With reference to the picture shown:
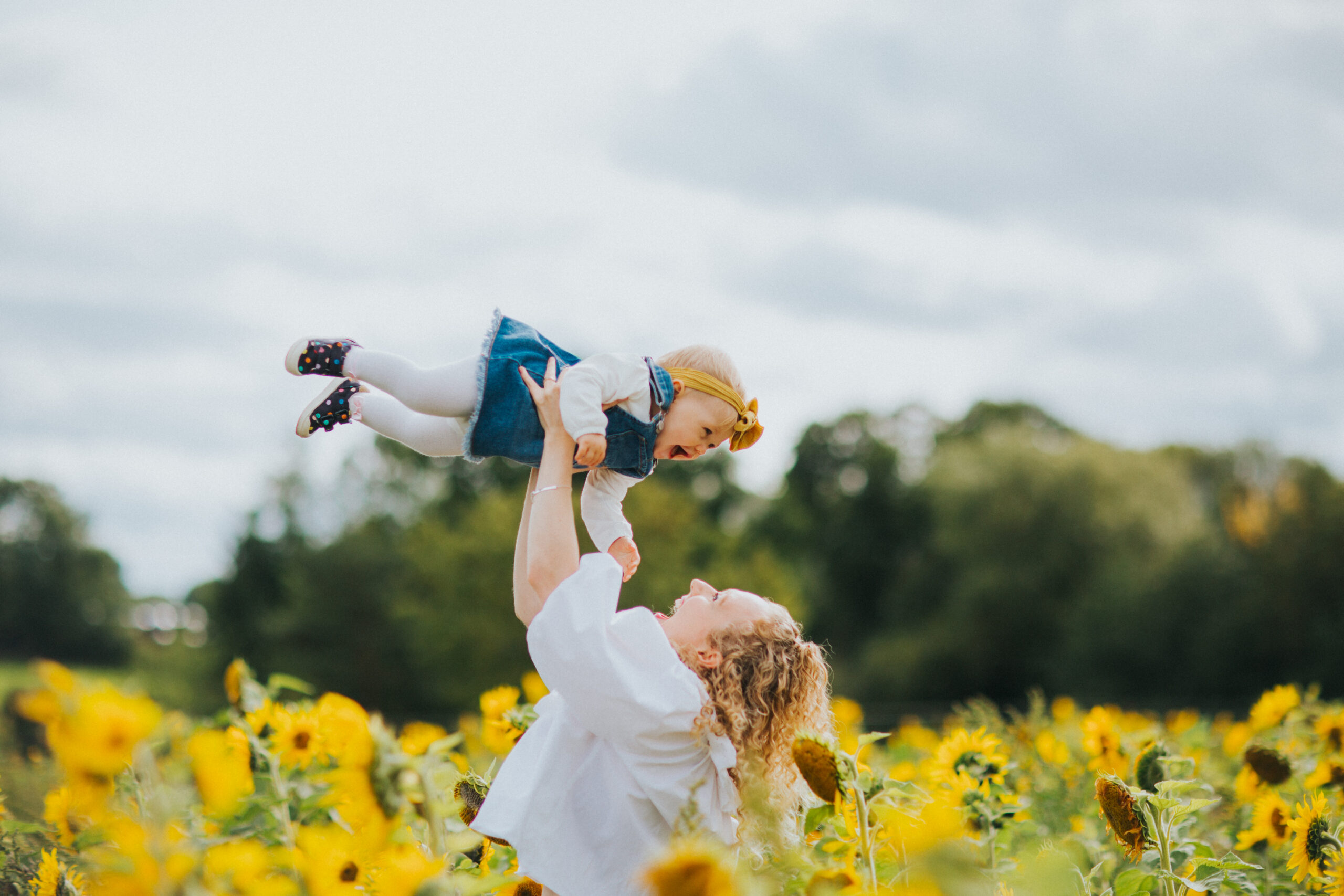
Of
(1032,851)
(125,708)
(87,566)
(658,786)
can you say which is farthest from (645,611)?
(87,566)

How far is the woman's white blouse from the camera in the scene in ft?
6.95

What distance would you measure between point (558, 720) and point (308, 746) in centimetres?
101

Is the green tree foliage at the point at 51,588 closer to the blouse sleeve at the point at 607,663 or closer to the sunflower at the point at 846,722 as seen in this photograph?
the sunflower at the point at 846,722

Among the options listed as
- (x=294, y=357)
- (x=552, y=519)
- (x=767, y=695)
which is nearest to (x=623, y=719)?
(x=767, y=695)

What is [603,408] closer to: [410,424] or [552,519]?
[552,519]

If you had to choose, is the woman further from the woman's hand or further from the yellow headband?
the yellow headband

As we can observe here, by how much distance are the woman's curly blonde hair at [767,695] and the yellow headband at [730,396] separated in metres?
0.64

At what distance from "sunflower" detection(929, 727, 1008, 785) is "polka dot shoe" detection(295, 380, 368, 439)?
81.5 inches

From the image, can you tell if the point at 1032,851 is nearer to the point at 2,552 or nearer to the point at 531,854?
the point at 531,854

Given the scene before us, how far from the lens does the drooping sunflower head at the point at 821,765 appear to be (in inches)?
75.0

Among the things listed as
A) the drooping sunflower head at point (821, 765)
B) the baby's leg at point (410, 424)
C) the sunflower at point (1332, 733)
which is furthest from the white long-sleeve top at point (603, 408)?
the sunflower at point (1332, 733)

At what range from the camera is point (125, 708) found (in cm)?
124

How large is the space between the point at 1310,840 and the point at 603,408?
7.74 feet

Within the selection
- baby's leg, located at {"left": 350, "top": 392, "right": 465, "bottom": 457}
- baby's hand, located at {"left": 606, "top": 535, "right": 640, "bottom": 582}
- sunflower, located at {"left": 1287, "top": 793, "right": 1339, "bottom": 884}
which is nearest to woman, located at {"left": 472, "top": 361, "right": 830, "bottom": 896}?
baby's hand, located at {"left": 606, "top": 535, "right": 640, "bottom": 582}
